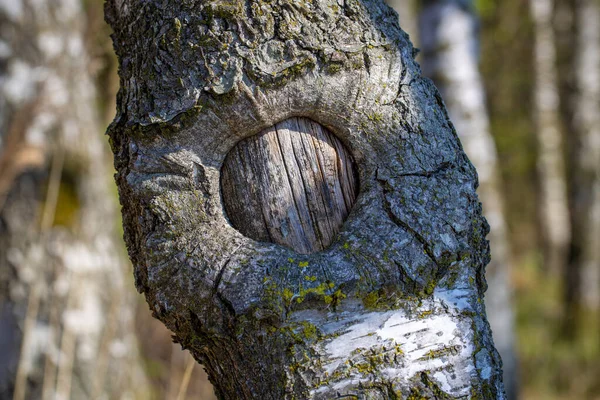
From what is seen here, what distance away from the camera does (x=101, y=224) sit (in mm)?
3270

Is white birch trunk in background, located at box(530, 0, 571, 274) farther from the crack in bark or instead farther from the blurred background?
the crack in bark

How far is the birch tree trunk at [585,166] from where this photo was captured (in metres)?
6.57

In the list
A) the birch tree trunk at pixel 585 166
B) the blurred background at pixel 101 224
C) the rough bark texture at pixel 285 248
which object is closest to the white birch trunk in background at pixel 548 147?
the birch tree trunk at pixel 585 166

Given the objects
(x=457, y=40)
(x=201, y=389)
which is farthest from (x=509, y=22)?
(x=201, y=389)

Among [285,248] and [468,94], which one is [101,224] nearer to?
[285,248]

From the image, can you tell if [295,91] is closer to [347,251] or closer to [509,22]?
[347,251]

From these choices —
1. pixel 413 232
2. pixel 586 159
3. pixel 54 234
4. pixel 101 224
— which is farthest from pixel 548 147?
pixel 413 232

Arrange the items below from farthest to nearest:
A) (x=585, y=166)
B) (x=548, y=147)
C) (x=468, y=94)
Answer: (x=548, y=147)
(x=585, y=166)
(x=468, y=94)

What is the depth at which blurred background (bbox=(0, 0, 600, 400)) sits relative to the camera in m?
2.79

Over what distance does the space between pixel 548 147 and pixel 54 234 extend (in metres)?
9.32

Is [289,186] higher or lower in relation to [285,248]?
higher

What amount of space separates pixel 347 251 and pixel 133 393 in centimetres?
262

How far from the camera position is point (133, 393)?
321cm

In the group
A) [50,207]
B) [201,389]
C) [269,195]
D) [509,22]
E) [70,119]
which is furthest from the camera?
[509,22]
